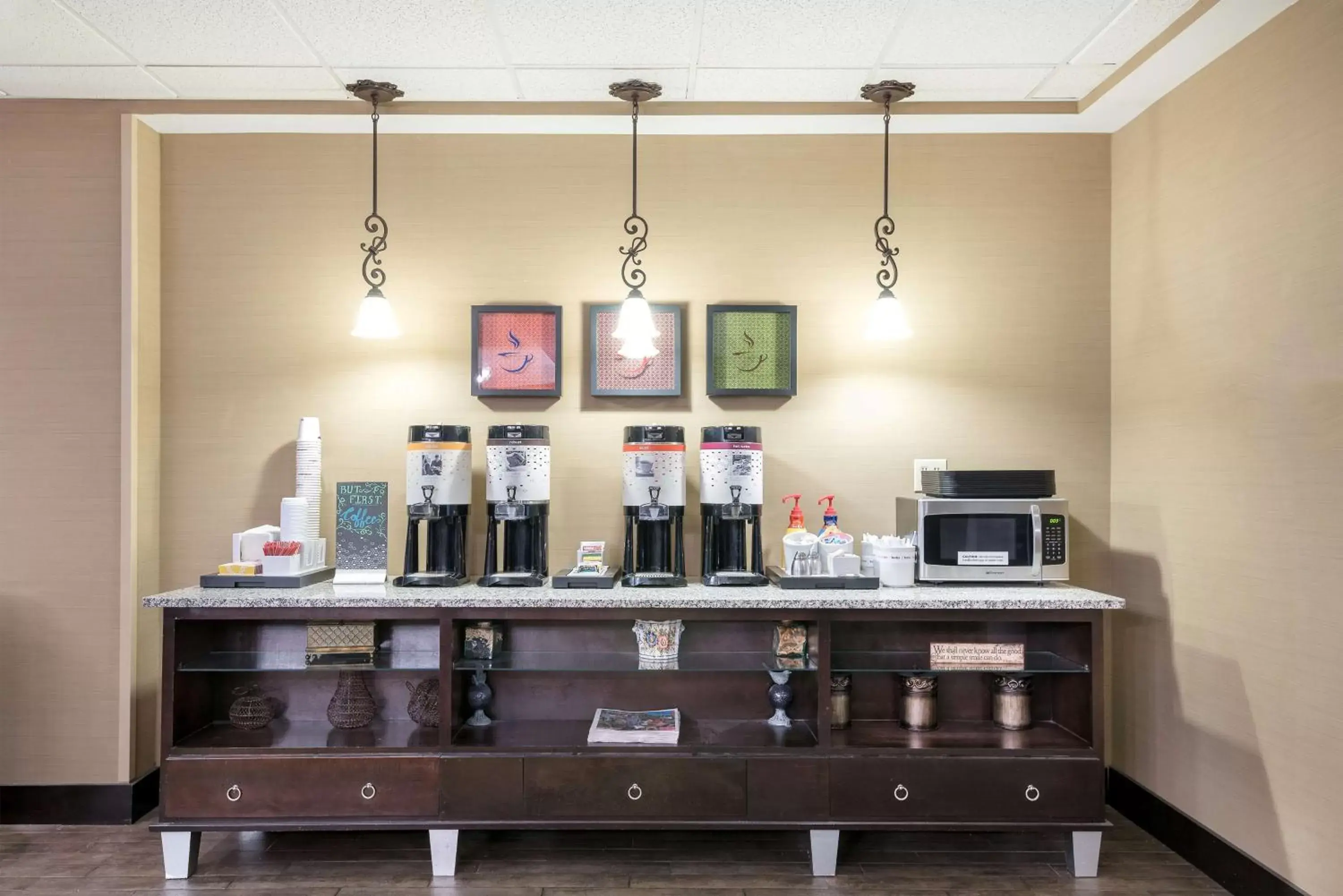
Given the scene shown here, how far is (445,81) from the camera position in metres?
3.03

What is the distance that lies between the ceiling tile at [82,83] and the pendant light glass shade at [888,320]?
2.70 meters

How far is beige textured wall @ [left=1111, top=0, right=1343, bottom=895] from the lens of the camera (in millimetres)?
2289

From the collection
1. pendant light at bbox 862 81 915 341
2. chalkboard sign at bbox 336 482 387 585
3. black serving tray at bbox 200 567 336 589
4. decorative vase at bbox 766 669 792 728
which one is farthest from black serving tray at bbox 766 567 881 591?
black serving tray at bbox 200 567 336 589

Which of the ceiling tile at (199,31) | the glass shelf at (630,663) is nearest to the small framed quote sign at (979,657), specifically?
the glass shelf at (630,663)

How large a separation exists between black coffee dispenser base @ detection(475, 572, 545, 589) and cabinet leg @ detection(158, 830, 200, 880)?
1.18 m

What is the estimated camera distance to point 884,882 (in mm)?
2670

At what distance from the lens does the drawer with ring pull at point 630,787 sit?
8.87 ft

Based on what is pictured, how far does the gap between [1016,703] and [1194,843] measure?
26.4 inches

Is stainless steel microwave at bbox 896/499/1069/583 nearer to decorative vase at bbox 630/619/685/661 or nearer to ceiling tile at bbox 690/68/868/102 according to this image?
decorative vase at bbox 630/619/685/661

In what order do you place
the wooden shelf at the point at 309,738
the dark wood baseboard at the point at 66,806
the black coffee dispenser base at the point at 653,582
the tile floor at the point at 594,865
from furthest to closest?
1. the dark wood baseboard at the point at 66,806
2. the black coffee dispenser base at the point at 653,582
3. the wooden shelf at the point at 309,738
4. the tile floor at the point at 594,865

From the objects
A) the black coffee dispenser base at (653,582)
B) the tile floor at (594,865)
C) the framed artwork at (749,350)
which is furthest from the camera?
the framed artwork at (749,350)

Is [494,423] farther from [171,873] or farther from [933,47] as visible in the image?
[933,47]

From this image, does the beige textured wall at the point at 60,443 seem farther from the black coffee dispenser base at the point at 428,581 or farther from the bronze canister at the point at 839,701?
the bronze canister at the point at 839,701

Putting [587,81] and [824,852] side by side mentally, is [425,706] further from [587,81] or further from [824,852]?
[587,81]
